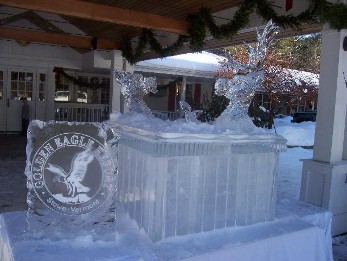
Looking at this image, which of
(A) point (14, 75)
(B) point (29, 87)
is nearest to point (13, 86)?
(A) point (14, 75)

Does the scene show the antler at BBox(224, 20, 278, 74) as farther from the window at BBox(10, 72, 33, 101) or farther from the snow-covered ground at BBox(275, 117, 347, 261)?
the window at BBox(10, 72, 33, 101)

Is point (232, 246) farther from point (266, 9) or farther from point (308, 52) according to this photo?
point (308, 52)

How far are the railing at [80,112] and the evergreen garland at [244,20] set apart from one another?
16.3 ft

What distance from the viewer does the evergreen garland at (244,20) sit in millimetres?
3488

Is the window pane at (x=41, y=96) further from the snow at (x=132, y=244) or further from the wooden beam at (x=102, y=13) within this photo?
the snow at (x=132, y=244)

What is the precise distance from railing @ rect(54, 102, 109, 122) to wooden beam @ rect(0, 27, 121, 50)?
3.74 meters

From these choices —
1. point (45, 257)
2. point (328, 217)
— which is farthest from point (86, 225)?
point (328, 217)

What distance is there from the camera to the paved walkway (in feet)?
14.0

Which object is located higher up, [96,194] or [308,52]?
[308,52]

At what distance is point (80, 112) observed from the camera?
12.5 meters

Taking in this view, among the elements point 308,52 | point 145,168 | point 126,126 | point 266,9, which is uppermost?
point 308,52

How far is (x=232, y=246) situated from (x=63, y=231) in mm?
828

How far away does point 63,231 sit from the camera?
1700 mm

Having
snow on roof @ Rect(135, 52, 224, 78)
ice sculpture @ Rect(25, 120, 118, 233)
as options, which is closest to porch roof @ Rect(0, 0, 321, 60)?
snow on roof @ Rect(135, 52, 224, 78)
